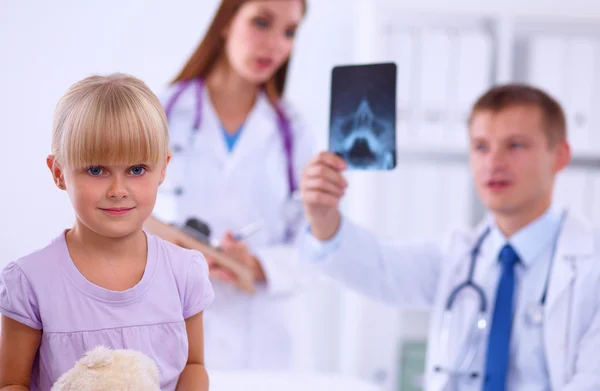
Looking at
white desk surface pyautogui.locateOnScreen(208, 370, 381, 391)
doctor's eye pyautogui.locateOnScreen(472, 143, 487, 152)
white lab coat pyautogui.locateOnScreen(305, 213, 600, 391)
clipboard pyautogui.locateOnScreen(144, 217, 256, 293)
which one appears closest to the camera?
clipboard pyautogui.locateOnScreen(144, 217, 256, 293)

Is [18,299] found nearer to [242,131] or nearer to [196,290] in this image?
[196,290]

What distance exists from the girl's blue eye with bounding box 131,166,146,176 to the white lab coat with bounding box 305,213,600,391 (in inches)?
35.8

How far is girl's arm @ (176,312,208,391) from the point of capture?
47 cm

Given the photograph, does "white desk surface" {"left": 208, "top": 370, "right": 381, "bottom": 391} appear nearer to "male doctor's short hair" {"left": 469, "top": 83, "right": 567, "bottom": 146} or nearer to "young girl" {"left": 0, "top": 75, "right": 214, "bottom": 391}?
"young girl" {"left": 0, "top": 75, "right": 214, "bottom": 391}

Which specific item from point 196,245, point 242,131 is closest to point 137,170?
point 196,245

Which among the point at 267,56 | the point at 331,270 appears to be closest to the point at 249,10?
the point at 267,56

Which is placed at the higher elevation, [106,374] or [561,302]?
[106,374]

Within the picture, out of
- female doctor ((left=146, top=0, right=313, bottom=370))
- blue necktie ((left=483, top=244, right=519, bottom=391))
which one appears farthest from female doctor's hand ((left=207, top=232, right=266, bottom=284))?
blue necktie ((left=483, top=244, right=519, bottom=391))

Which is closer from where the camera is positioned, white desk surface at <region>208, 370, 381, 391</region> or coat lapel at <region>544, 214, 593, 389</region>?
white desk surface at <region>208, 370, 381, 391</region>

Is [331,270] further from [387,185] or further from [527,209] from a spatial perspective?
[387,185]

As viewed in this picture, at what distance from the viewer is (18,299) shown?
1.39ft

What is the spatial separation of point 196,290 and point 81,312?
0.08 metres

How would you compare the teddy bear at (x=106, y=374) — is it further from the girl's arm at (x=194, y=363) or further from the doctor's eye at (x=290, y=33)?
the doctor's eye at (x=290, y=33)

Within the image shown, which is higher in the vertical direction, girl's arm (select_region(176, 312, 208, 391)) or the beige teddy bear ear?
the beige teddy bear ear
